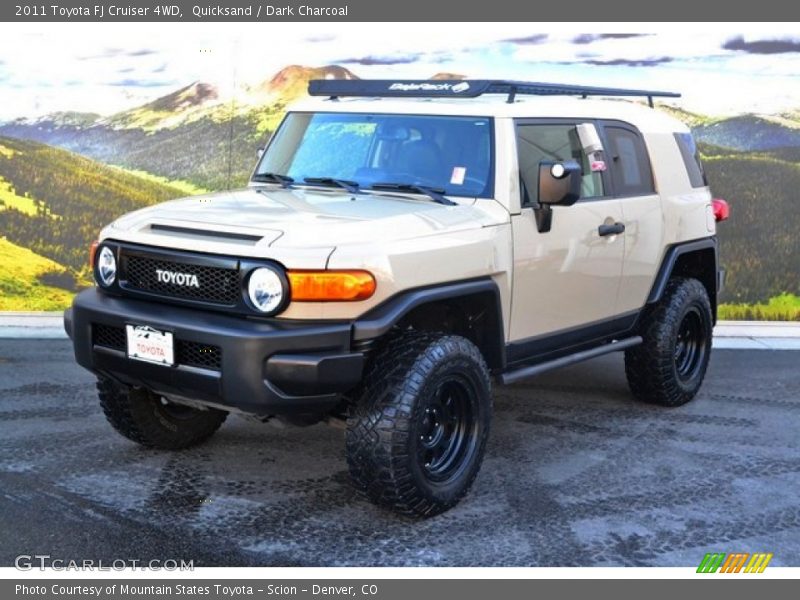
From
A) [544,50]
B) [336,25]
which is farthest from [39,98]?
[544,50]

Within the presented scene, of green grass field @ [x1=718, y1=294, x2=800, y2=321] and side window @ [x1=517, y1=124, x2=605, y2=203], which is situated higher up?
side window @ [x1=517, y1=124, x2=605, y2=203]

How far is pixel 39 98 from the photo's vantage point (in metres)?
10.2

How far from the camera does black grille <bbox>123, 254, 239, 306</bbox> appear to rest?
4574 mm

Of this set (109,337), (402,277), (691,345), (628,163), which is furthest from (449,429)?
(691,345)

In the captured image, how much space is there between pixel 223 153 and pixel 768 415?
6.03 metres

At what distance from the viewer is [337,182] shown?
5.66 meters

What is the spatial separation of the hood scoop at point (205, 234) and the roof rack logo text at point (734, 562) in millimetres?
2411

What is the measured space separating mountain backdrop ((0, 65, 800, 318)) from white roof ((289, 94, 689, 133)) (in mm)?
4018

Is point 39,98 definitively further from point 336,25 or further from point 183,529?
point 183,529

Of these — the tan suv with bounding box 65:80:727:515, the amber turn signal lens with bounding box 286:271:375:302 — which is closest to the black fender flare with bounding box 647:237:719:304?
the tan suv with bounding box 65:80:727:515

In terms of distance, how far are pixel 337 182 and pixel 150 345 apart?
1.52 m

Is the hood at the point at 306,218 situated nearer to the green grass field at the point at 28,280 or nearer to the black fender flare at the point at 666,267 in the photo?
the black fender flare at the point at 666,267

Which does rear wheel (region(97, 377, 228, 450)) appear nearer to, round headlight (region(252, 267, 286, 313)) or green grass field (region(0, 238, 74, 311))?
round headlight (region(252, 267, 286, 313))

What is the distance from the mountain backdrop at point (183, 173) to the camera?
1005 cm
